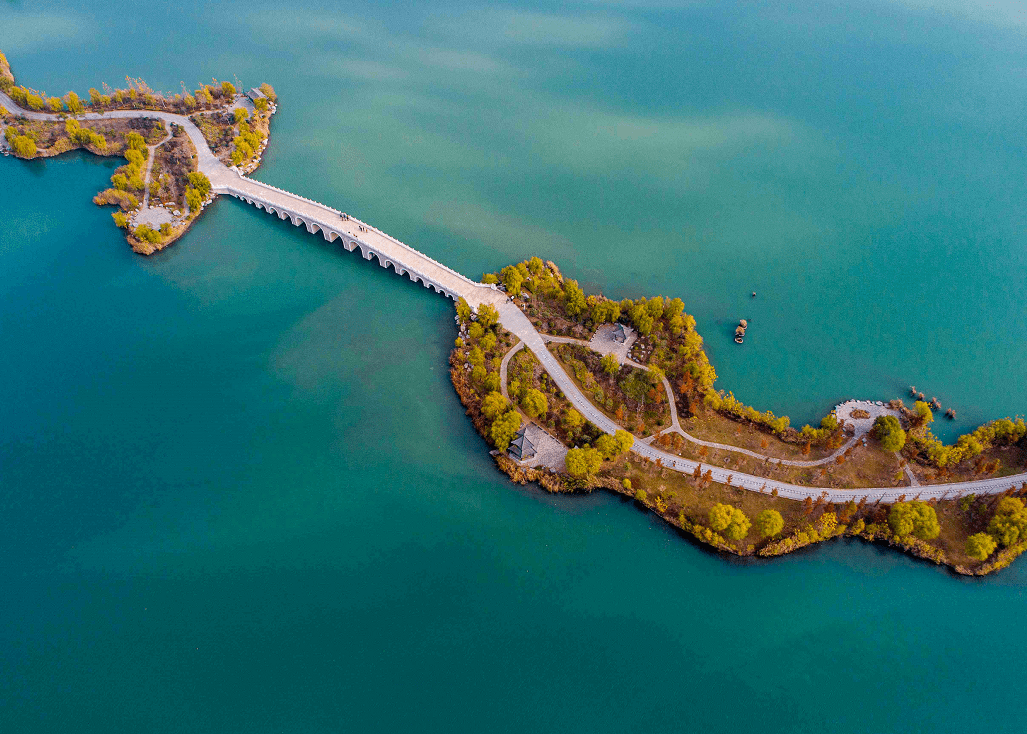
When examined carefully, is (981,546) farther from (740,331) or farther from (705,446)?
(740,331)

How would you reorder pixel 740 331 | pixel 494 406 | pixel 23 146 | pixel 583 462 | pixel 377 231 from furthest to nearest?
→ pixel 23 146, pixel 377 231, pixel 740 331, pixel 494 406, pixel 583 462

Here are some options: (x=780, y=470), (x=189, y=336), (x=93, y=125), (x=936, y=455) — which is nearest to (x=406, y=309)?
Result: (x=189, y=336)

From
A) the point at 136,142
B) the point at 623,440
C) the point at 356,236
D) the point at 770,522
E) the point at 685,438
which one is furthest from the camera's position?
the point at 136,142

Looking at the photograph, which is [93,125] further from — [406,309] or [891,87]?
[891,87]

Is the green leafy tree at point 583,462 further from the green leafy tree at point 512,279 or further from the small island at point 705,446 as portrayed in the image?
the green leafy tree at point 512,279

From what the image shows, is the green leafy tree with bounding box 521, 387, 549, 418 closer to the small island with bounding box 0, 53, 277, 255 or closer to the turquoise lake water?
the turquoise lake water

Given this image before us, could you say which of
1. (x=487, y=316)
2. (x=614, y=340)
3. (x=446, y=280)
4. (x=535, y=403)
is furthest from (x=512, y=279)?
(x=535, y=403)

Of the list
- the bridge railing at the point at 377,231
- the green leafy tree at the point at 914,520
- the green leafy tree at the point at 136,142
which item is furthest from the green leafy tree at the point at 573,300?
the green leafy tree at the point at 136,142
